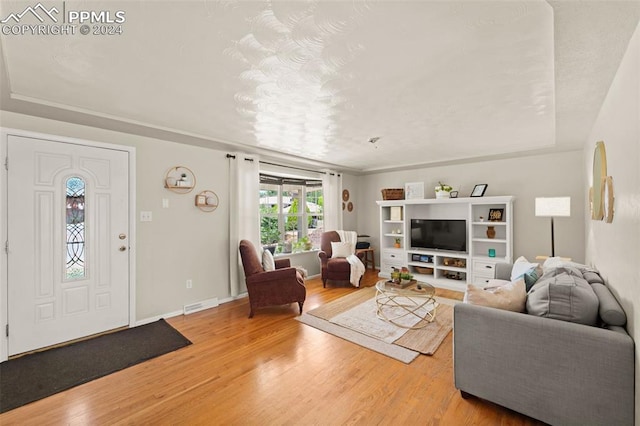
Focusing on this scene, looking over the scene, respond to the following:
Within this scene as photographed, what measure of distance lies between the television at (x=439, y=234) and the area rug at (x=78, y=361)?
4.18 meters

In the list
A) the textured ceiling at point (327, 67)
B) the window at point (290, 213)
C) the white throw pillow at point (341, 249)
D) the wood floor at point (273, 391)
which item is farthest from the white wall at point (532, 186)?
the wood floor at point (273, 391)

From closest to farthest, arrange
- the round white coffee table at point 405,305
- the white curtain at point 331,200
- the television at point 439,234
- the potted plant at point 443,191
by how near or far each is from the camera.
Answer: the round white coffee table at point 405,305 → the television at point 439,234 → the potted plant at point 443,191 → the white curtain at point 331,200

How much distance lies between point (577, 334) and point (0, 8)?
3427 mm

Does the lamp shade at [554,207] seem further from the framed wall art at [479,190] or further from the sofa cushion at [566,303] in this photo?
the sofa cushion at [566,303]

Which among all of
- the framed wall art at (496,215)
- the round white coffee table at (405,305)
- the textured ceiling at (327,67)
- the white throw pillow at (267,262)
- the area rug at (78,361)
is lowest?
the area rug at (78,361)

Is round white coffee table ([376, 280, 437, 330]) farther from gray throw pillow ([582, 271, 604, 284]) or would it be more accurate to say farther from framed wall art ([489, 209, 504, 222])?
framed wall art ([489, 209, 504, 222])

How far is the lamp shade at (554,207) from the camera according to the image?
354 cm

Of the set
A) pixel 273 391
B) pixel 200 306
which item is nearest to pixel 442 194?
pixel 273 391

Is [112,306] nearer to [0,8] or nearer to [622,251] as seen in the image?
[0,8]

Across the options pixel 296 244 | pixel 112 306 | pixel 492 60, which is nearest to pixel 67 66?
→ pixel 112 306

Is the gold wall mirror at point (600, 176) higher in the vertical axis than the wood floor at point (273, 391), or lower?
higher

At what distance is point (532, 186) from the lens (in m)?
4.44

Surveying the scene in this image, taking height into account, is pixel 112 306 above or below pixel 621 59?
below

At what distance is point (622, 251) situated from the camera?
63.4 inches
